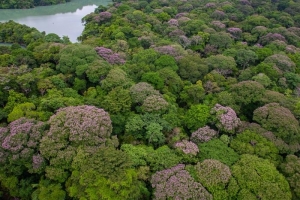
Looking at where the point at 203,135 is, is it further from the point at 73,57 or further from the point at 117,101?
the point at 73,57

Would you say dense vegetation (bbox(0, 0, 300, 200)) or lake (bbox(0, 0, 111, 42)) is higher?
dense vegetation (bbox(0, 0, 300, 200))

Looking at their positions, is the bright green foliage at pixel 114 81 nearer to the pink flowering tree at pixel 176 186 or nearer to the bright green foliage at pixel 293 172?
the pink flowering tree at pixel 176 186

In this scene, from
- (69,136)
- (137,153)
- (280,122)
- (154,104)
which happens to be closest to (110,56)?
(154,104)

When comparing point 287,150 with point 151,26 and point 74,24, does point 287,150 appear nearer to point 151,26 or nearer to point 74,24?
point 151,26

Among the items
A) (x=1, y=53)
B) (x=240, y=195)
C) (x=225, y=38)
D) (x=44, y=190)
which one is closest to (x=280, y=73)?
(x=225, y=38)

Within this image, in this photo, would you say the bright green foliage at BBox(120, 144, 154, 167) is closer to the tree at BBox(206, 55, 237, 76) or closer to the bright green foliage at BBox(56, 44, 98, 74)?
the bright green foliage at BBox(56, 44, 98, 74)

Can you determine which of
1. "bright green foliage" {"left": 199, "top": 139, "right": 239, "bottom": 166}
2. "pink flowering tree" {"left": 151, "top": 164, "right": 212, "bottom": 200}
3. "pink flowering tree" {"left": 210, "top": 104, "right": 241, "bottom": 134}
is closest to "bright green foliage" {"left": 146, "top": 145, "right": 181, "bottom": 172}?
"pink flowering tree" {"left": 151, "top": 164, "right": 212, "bottom": 200}
